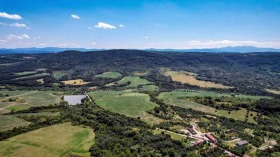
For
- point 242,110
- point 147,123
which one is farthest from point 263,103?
point 147,123

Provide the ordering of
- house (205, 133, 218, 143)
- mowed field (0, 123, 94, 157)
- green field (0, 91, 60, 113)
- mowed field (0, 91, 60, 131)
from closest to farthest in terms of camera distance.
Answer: mowed field (0, 123, 94, 157) → house (205, 133, 218, 143) → mowed field (0, 91, 60, 131) → green field (0, 91, 60, 113)

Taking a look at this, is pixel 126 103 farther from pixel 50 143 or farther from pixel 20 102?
pixel 50 143

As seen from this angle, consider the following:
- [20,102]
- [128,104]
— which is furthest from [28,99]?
[128,104]

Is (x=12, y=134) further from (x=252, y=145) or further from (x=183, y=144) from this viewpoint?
(x=252, y=145)

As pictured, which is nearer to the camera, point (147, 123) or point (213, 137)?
point (213, 137)

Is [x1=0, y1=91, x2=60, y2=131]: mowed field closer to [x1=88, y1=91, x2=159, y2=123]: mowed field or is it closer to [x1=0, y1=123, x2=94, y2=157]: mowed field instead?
[x1=0, y1=123, x2=94, y2=157]: mowed field

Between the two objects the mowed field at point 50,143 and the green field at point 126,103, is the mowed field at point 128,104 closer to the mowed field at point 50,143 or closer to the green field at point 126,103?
the green field at point 126,103

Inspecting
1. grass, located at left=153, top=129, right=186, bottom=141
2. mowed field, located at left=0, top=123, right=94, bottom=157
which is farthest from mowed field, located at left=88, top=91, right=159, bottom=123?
mowed field, located at left=0, top=123, right=94, bottom=157
